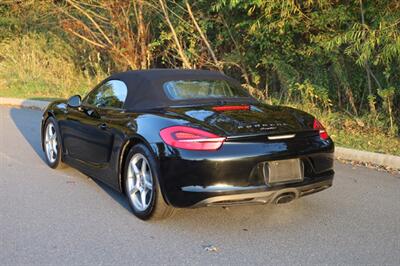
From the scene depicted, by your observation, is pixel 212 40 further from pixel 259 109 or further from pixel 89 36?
pixel 259 109

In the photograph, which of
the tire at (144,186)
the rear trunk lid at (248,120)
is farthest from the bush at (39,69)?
the rear trunk lid at (248,120)

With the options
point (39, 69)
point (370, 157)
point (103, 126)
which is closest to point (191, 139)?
point (103, 126)

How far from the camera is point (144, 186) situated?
4863 millimetres

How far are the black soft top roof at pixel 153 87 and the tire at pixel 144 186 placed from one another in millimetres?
557

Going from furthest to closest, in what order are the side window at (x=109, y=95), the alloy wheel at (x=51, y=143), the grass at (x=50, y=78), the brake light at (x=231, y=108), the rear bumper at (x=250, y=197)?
the grass at (x=50, y=78) → the alloy wheel at (x=51, y=143) → the side window at (x=109, y=95) → the brake light at (x=231, y=108) → the rear bumper at (x=250, y=197)

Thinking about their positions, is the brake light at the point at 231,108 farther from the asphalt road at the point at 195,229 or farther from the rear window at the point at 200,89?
the asphalt road at the point at 195,229

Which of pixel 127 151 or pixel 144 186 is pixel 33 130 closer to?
pixel 127 151

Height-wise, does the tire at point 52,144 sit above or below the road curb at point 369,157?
above

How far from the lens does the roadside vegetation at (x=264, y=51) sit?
9242 millimetres

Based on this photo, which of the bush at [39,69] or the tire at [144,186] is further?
the bush at [39,69]

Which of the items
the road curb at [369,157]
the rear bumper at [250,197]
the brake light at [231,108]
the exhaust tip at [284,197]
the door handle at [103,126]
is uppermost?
the brake light at [231,108]

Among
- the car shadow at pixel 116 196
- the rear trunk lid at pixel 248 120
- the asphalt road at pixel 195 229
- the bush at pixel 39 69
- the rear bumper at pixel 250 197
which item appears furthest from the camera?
the bush at pixel 39 69

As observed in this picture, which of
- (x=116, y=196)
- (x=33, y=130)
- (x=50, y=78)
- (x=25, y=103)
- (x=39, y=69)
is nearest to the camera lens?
(x=116, y=196)

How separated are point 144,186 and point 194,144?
0.82m
